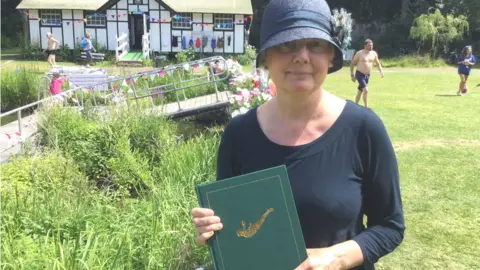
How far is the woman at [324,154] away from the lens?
1401mm

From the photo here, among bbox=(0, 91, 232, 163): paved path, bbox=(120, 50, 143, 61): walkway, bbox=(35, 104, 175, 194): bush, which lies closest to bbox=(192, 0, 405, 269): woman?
bbox=(35, 104, 175, 194): bush

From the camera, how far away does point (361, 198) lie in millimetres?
1475

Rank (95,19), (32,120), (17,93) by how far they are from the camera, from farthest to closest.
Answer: (95,19) < (17,93) < (32,120)

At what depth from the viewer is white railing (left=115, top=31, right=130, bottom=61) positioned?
24.8 m

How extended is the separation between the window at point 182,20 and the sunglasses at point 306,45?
2616 cm

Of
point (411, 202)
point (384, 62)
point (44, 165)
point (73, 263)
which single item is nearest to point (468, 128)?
point (411, 202)

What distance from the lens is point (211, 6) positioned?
88.1ft

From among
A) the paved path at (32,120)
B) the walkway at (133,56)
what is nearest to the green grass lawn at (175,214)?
the paved path at (32,120)

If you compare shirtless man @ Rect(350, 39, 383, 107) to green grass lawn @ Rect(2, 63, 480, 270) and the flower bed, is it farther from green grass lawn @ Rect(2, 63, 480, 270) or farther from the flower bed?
the flower bed

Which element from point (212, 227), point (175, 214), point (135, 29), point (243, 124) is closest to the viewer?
point (212, 227)

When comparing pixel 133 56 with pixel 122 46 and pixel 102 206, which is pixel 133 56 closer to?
pixel 122 46

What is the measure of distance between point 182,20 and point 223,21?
7.72ft

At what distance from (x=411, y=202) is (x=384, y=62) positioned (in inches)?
881

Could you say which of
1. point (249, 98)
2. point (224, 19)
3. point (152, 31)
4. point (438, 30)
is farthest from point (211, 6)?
point (249, 98)
